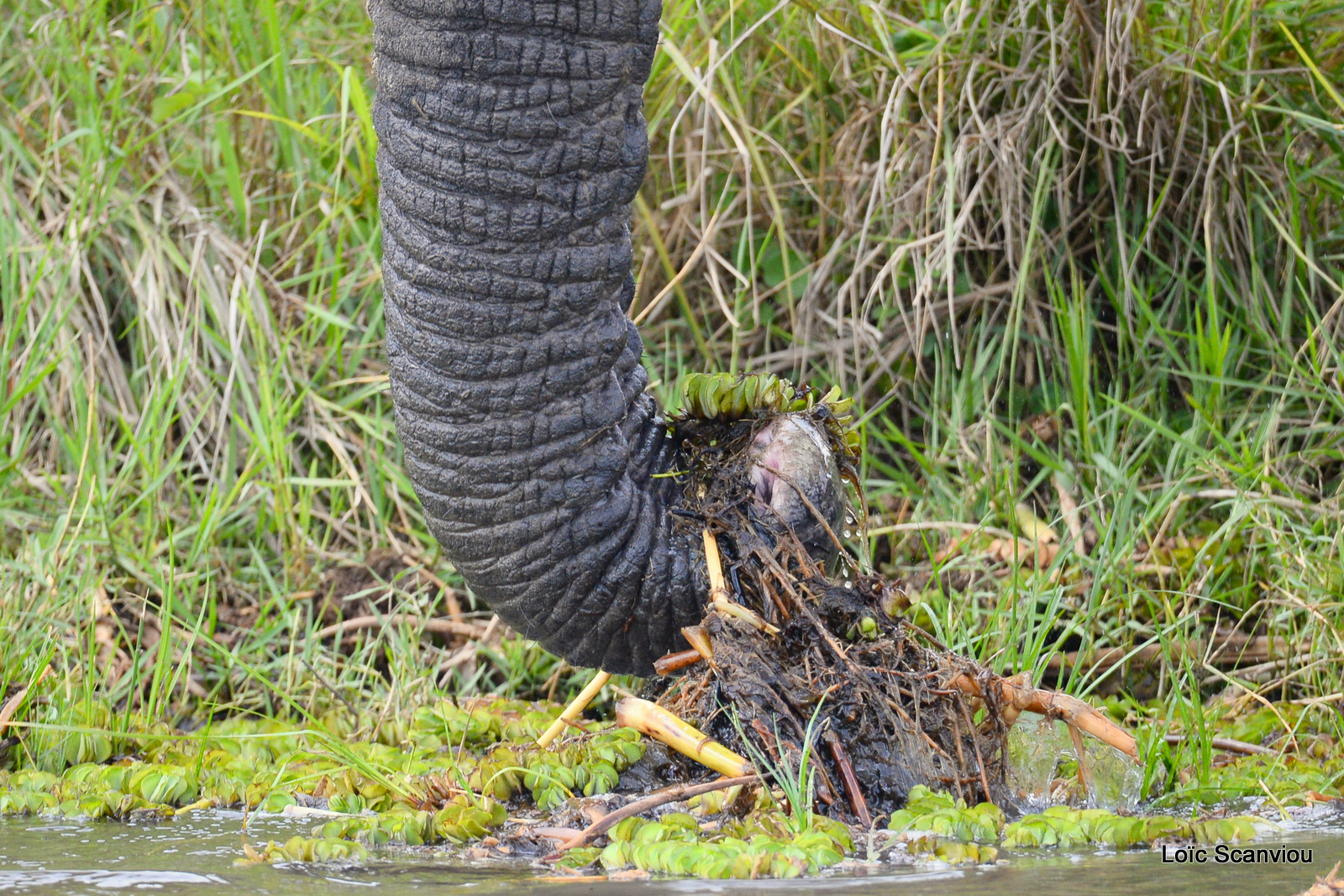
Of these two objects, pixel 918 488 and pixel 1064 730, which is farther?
pixel 918 488

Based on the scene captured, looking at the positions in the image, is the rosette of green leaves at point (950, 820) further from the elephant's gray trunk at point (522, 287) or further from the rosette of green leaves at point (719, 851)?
the elephant's gray trunk at point (522, 287)

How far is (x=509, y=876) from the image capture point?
1833mm

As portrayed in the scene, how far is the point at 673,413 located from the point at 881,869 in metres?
1.07

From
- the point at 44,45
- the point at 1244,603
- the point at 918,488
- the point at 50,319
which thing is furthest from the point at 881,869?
the point at 44,45

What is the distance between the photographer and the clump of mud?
2168mm

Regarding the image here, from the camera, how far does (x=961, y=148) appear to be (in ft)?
12.8

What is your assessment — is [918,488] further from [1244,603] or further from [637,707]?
[637,707]

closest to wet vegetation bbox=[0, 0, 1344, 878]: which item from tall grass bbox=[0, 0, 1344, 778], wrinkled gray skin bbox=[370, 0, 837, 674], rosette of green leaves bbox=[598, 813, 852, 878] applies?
tall grass bbox=[0, 0, 1344, 778]

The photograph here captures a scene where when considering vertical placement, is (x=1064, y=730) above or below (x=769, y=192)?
below

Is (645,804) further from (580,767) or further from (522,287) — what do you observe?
(522,287)

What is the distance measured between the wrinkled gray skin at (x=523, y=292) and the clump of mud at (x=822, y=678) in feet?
0.27

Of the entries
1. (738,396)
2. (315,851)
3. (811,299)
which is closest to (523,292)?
(738,396)

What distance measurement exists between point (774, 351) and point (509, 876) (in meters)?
2.80

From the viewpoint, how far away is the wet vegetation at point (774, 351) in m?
3.18
